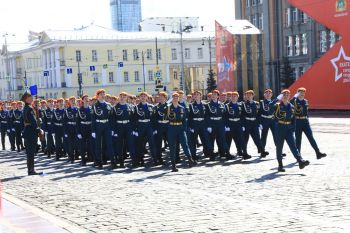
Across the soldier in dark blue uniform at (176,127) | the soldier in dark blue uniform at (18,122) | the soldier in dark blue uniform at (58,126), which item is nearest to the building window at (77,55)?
the soldier in dark blue uniform at (18,122)

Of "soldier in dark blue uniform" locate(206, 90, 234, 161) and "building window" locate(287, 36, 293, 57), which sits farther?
"building window" locate(287, 36, 293, 57)

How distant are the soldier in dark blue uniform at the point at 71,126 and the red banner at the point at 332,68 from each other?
23.5 metres

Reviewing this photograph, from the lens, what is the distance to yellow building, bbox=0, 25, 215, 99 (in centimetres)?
8275

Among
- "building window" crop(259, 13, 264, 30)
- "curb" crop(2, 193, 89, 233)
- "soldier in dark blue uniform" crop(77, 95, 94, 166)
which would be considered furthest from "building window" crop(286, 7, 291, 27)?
"curb" crop(2, 193, 89, 233)

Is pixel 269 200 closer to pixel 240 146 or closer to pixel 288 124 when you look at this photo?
pixel 288 124

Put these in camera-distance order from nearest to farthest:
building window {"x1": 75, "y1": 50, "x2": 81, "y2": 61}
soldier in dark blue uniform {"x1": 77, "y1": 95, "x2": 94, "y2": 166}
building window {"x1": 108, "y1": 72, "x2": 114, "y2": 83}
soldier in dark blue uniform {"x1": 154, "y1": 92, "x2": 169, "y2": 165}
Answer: soldier in dark blue uniform {"x1": 154, "y1": 92, "x2": 169, "y2": 165} → soldier in dark blue uniform {"x1": 77, "y1": 95, "x2": 94, "y2": 166} → building window {"x1": 75, "y1": 50, "x2": 81, "y2": 61} → building window {"x1": 108, "y1": 72, "x2": 114, "y2": 83}

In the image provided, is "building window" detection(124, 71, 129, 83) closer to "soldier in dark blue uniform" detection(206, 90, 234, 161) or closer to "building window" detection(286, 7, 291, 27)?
"building window" detection(286, 7, 291, 27)

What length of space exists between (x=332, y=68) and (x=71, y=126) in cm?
2471

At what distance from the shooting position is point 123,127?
14.9 m

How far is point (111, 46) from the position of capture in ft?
277

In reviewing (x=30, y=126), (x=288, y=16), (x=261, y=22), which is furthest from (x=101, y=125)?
(x=261, y=22)

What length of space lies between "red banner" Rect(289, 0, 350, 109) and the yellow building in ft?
141

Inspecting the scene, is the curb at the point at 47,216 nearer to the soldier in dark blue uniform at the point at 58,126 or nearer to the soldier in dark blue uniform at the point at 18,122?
the soldier in dark blue uniform at the point at 58,126

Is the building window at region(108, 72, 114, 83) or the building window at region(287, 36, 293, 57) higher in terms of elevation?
the building window at region(287, 36, 293, 57)
